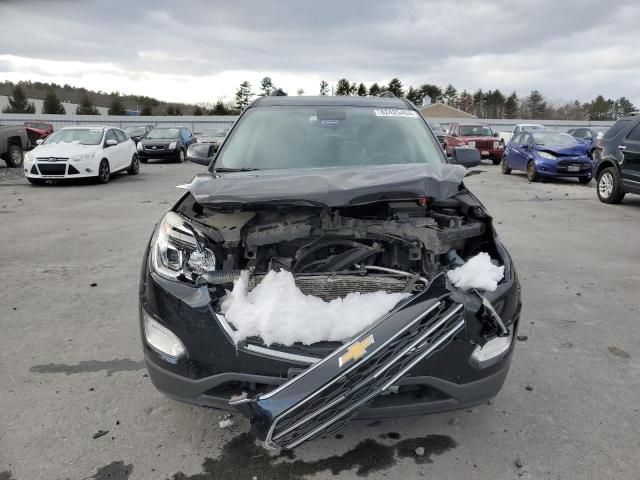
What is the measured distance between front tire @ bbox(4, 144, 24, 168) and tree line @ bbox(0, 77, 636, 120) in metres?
41.9

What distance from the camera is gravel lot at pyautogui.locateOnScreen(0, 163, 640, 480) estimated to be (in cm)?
249

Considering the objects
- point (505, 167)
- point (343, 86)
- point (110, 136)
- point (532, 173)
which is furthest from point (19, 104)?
point (532, 173)

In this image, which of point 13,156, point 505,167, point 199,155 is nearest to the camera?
point 199,155

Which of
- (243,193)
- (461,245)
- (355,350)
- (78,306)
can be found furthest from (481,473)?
(78,306)

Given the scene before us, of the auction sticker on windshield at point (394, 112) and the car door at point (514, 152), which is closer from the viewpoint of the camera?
the auction sticker on windshield at point (394, 112)

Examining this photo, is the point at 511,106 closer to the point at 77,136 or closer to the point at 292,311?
the point at 77,136

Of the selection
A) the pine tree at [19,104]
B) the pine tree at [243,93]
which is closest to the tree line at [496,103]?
the pine tree at [243,93]

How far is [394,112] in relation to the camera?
14.4ft

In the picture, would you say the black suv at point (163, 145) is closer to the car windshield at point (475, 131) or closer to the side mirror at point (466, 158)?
the car windshield at point (475, 131)

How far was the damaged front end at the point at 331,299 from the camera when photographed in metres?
2.10

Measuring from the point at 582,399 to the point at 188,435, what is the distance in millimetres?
2338

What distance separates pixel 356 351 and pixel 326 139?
230 centimetres

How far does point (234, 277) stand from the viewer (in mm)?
2490

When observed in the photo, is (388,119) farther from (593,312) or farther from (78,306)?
(78,306)
